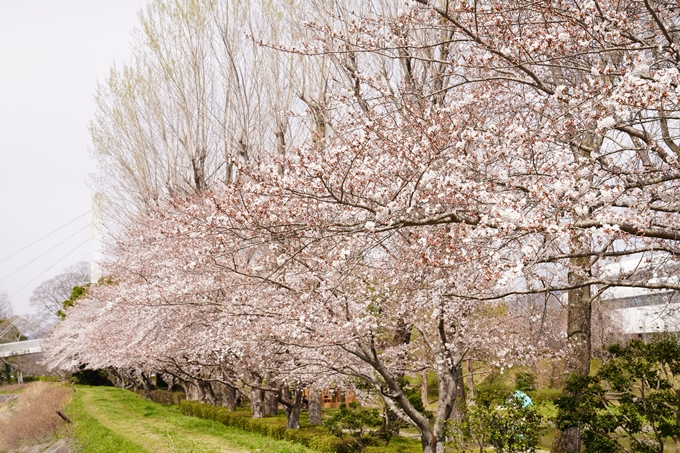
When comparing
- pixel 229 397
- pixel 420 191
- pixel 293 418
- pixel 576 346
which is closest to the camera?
pixel 420 191

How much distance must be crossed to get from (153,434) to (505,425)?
12021 mm

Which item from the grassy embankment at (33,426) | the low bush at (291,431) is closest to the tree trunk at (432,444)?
the low bush at (291,431)

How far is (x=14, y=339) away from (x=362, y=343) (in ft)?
181

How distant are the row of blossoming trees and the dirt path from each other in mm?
1637

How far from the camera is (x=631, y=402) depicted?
262 inches

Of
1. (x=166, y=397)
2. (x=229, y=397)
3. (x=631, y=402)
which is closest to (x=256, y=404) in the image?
(x=229, y=397)

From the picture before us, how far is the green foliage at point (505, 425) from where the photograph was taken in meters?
6.73

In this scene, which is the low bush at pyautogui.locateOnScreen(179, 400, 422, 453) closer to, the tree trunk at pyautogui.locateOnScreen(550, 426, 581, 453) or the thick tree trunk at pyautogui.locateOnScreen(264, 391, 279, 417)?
the thick tree trunk at pyautogui.locateOnScreen(264, 391, 279, 417)

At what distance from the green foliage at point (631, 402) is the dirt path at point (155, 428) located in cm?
666

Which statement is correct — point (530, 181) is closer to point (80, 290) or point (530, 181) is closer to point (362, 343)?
point (362, 343)

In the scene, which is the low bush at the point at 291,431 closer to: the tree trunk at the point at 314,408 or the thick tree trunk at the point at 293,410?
the thick tree trunk at the point at 293,410

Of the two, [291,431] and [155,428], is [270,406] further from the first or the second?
[291,431]

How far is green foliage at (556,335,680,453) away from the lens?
6527mm

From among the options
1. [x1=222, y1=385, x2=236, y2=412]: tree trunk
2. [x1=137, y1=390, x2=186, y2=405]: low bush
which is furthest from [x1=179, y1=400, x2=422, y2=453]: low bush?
[x1=137, y1=390, x2=186, y2=405]: low bush
